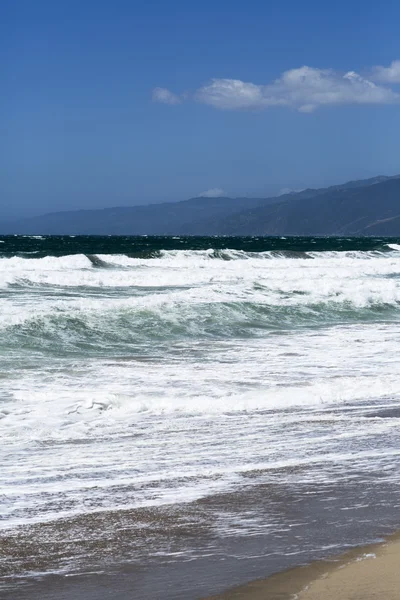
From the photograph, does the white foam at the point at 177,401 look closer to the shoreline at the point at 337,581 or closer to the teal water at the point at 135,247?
the shoreline at the point at 337,581

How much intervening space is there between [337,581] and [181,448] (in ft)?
12.1

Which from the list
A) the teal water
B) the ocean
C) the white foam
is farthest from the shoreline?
the teal water

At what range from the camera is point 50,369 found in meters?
13.0

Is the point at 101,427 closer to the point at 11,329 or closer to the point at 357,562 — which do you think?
the point at 357,562

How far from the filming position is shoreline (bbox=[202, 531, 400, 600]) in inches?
163

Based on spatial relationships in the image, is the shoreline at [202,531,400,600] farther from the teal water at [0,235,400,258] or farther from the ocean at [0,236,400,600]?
the teal water at [0,235,400,258]

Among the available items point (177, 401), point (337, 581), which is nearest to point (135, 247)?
point (177, 401)

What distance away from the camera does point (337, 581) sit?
4355 mm

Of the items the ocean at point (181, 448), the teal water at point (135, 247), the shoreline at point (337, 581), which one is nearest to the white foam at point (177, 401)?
the ocean at point (181, 448)

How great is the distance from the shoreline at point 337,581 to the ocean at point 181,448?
0.45ft

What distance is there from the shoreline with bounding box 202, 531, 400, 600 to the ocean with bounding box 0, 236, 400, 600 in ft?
0.45

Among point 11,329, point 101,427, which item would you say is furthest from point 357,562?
point 11,329

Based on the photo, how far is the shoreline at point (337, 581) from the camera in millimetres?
4137

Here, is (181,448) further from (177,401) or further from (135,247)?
(135,247)
